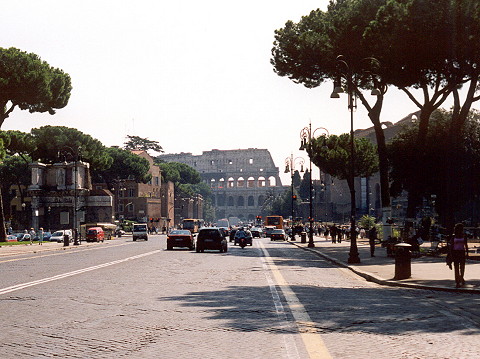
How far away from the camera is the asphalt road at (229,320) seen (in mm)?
8266

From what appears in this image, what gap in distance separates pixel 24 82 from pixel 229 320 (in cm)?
4725

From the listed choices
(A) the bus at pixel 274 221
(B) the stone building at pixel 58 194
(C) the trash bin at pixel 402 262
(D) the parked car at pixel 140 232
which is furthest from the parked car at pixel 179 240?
(A) the bus at pixel 274 221

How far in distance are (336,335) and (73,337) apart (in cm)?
343

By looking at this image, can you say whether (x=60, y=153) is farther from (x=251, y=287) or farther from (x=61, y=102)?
(x=251, y=287)

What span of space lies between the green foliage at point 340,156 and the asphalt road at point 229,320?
56.3 metres

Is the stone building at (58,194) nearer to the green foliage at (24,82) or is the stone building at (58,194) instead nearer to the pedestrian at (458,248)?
the green foliage at (24,82)

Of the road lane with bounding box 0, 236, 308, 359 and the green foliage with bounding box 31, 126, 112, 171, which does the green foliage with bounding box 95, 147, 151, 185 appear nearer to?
the green foliage with bounding box 31, 126, 112, 171

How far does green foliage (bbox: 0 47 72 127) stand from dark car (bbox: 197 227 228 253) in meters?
21.3

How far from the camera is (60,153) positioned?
93.1m

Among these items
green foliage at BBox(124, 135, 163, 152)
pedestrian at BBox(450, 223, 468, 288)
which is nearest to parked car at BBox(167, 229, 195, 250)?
pedestrian at BBox(450, 223, 468, 288)

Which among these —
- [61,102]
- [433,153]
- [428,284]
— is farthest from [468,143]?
[428,284]

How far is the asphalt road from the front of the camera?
827 centimetres

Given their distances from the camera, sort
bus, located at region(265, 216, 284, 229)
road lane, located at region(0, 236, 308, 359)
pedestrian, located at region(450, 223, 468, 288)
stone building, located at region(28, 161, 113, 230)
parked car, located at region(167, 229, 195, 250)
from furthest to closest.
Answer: bus, located at region(265, 216, 284, 229)
stone building, located at region(28, 161, 113, 230)
parked car, located at region(167, 229, 195, 250)
pedestrian, located at region(450, 223, 468, 288)
road lane, located at region(0, 236, 308, 359)

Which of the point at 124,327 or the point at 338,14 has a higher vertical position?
the point at 338,14
